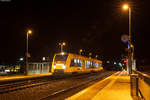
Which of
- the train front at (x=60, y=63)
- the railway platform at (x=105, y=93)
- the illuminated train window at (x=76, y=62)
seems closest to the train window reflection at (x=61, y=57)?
the train front at (x=60, y=63)

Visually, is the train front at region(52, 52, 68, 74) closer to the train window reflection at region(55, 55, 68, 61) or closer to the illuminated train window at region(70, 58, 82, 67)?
the train window reflection at region(55, 55, 68, 61)

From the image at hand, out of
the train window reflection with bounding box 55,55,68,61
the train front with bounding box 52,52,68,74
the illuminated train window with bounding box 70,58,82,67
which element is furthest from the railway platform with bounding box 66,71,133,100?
the illuminated train window with bounding box 70,58,82,67

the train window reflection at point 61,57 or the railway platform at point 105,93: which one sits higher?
the train window reflection at point 61,57

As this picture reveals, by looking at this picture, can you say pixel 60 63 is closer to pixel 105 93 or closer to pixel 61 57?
pixel 61 57

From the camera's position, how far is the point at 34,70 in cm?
3572

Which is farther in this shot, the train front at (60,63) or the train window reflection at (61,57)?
the train window reflection at (61,57)

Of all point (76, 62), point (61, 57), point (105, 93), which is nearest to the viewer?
point (105, 93)

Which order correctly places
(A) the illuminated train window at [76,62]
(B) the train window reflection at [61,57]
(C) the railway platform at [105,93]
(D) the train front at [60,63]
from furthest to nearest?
(A) the illuminated train window at [76,62] → (B) the train window reflection at [61,57] → (D) the train front at [60,63] → (C) the railway platform at [105,93]

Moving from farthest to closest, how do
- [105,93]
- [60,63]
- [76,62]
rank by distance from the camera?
[76,62] < [60,63] < [105,93]

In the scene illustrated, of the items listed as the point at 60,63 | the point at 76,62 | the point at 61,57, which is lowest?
the point at 60,63

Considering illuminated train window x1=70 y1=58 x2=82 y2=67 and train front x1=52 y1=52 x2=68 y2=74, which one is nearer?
train front x1=52 y1=52 x2=68 y2=74

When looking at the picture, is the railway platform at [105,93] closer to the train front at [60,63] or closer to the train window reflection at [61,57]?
the train front at [60,63]

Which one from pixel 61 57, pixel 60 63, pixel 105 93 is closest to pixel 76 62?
pixel 61 57

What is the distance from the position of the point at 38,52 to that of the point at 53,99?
81.4m
